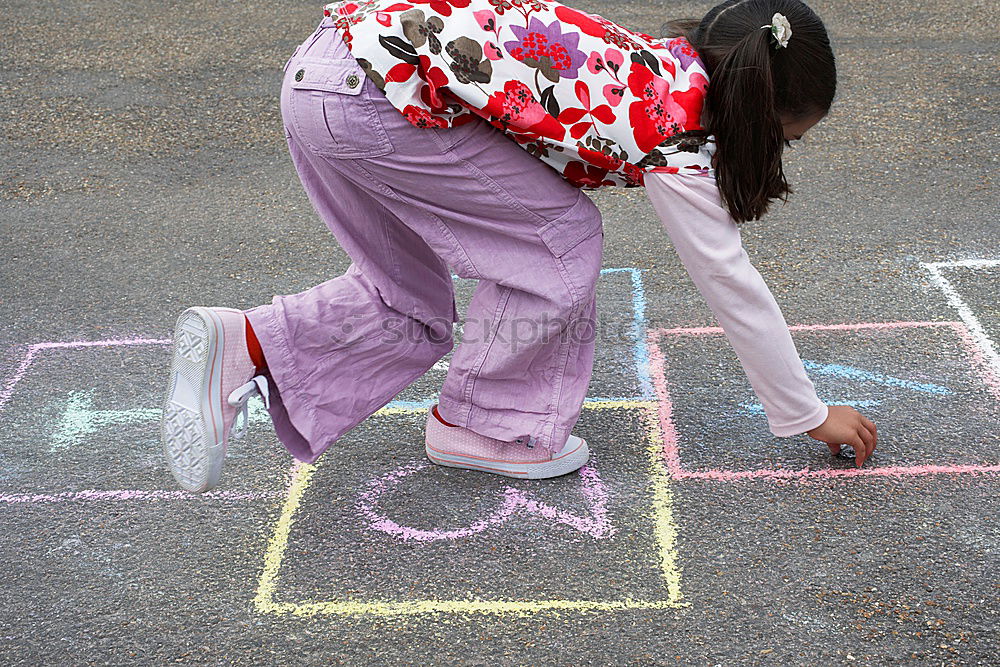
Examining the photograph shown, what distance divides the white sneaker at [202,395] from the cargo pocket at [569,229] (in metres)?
0.68

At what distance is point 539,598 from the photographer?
6.64 feet

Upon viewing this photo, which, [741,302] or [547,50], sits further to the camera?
[741,302]

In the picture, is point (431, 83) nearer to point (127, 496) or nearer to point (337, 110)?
point (337, 110)

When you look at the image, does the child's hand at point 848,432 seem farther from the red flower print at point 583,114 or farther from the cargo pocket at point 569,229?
the red flower print at point 583,114

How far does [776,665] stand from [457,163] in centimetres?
110

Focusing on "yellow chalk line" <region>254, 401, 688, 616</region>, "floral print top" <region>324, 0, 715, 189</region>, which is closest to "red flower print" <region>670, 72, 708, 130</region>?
"floral print top" <region>324, 0, 715, 189</region>

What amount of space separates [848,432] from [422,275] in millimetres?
1005

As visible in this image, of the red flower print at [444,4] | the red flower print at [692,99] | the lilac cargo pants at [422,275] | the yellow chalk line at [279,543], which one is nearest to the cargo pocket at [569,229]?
the lilac cargo pants at [422,275]

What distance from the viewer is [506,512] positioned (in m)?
2.30

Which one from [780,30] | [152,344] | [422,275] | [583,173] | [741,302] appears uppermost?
[780,30]

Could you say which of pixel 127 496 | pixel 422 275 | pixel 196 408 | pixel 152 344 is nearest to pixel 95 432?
pixel 127 496

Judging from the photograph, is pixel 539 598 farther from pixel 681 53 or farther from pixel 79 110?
pixel 79 110

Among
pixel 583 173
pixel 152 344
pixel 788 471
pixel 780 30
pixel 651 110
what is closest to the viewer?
pixel 780 30

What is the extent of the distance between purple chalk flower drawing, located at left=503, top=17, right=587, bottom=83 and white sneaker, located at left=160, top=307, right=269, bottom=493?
823mm
